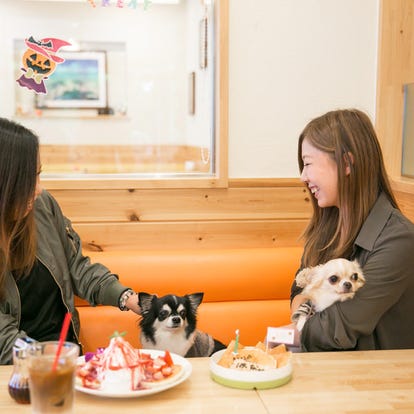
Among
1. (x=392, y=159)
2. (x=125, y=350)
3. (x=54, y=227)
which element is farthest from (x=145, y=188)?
(x=125, y=350)

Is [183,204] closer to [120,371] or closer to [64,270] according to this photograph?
[64,270]

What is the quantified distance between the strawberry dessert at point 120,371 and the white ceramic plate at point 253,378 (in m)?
0.12

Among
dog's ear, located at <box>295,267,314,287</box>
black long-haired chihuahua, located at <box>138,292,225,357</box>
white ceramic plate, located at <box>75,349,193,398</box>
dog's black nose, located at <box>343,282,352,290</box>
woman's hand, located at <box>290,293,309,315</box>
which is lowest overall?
black long-haired chihuahua, located at <box>138,292,225,357</box>

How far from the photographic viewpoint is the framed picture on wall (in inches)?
122

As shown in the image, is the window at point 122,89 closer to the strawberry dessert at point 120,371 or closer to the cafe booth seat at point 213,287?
the cafe booth seat at point 213,287

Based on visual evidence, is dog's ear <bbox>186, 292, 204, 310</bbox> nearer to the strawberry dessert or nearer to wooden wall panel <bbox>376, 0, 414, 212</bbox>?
the strawberry dessert

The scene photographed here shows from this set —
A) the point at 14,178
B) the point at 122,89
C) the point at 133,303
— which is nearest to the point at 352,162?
the point at 133,303

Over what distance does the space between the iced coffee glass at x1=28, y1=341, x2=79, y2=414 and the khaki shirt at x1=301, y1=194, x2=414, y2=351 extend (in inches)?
33.4

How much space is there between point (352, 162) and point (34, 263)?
3.75 ft

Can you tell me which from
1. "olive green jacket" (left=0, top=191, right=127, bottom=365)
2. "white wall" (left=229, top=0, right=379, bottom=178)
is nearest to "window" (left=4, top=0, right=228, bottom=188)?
"white wall" (left=229, top=0, right=379, bottom=178)

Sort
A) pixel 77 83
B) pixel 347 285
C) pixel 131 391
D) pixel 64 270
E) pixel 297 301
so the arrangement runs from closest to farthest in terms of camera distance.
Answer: pixel 131 391 < pixel 347 285 < pixel 297 301 < pixel 64 270 < pixel 77 83

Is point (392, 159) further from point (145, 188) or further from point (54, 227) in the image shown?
point (54, 227)

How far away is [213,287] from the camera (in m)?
2.54

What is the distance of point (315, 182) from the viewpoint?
6.15 ft
